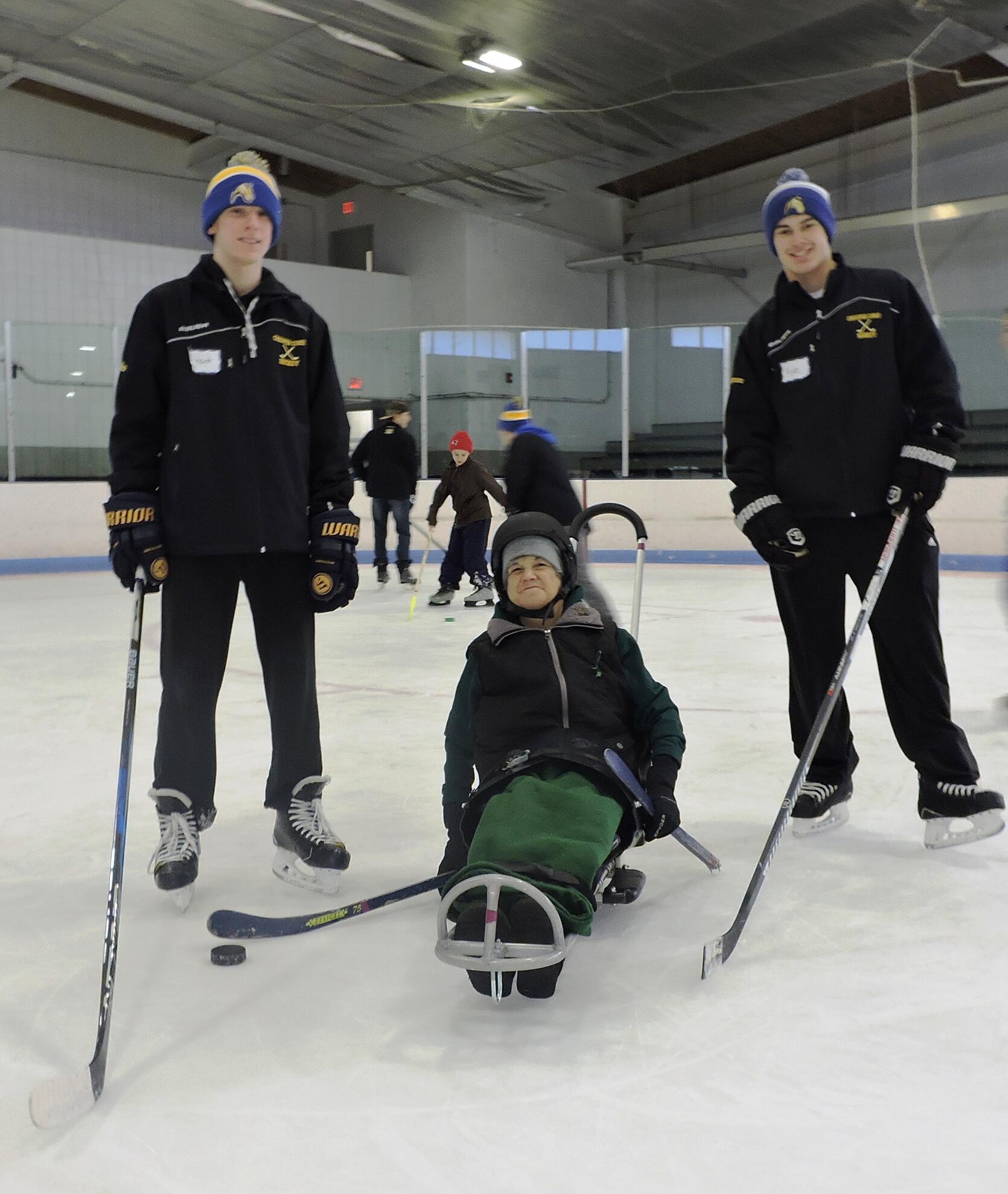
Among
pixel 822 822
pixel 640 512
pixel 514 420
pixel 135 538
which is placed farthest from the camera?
pixel 640 512

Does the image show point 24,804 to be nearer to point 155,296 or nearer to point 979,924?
point 155,296

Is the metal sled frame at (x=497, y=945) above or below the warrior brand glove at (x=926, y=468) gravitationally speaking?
below

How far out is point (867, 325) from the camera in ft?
6.48

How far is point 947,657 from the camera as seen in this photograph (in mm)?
4051

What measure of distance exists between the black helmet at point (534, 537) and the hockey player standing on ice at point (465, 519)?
4.44m

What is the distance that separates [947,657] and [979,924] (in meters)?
2.57

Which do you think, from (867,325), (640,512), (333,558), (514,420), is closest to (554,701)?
(333,558)

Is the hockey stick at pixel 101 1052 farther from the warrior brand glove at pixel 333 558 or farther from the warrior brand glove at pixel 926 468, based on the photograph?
the warrior brand glove at pixel 926 468

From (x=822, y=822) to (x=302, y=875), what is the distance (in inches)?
36.0

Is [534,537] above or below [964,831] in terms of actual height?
above

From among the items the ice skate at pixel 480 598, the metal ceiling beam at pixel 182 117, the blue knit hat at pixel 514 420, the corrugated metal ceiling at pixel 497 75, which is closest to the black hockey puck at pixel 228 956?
the blue knit hat at pixel 514 420

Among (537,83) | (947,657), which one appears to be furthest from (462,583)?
(947,657)

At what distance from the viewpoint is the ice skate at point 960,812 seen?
6.48 ft

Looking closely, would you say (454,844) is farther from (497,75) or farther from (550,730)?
(497,75)
